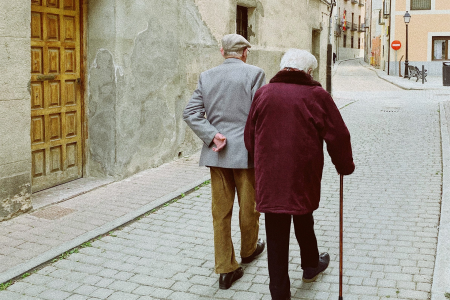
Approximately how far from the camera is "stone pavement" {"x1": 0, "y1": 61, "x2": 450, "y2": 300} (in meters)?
4.27

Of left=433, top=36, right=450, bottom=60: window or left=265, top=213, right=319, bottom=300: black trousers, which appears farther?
left=433, top=36, right=450, bottom=60: window

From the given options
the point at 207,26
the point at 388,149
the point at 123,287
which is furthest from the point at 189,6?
the point at 123,287

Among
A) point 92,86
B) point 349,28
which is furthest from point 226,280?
point 349,28

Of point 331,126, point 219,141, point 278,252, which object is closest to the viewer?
point 331,126

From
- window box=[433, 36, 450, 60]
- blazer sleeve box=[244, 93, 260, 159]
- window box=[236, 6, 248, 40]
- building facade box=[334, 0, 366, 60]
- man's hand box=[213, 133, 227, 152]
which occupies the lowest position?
man's hand box=[213, 133, 227, 152]

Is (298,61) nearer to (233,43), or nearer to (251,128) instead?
(251,128)

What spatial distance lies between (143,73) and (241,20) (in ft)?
15.0

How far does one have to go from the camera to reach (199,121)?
4.25 m

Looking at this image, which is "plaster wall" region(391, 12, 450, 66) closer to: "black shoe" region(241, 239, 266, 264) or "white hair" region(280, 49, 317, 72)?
"black shoe" region(241, 239, 266, 264)

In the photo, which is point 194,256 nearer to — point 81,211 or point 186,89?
point 81,211

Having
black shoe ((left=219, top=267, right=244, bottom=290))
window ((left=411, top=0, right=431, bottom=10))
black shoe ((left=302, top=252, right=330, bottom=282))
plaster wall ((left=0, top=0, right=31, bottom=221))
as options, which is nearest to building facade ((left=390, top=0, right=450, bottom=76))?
window ((left=411, top=0, right=431, bottom=10))

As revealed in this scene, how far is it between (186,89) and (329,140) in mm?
6151

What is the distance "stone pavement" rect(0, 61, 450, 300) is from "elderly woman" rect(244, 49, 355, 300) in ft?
2.84

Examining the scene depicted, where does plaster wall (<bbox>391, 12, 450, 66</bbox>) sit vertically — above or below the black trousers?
above
